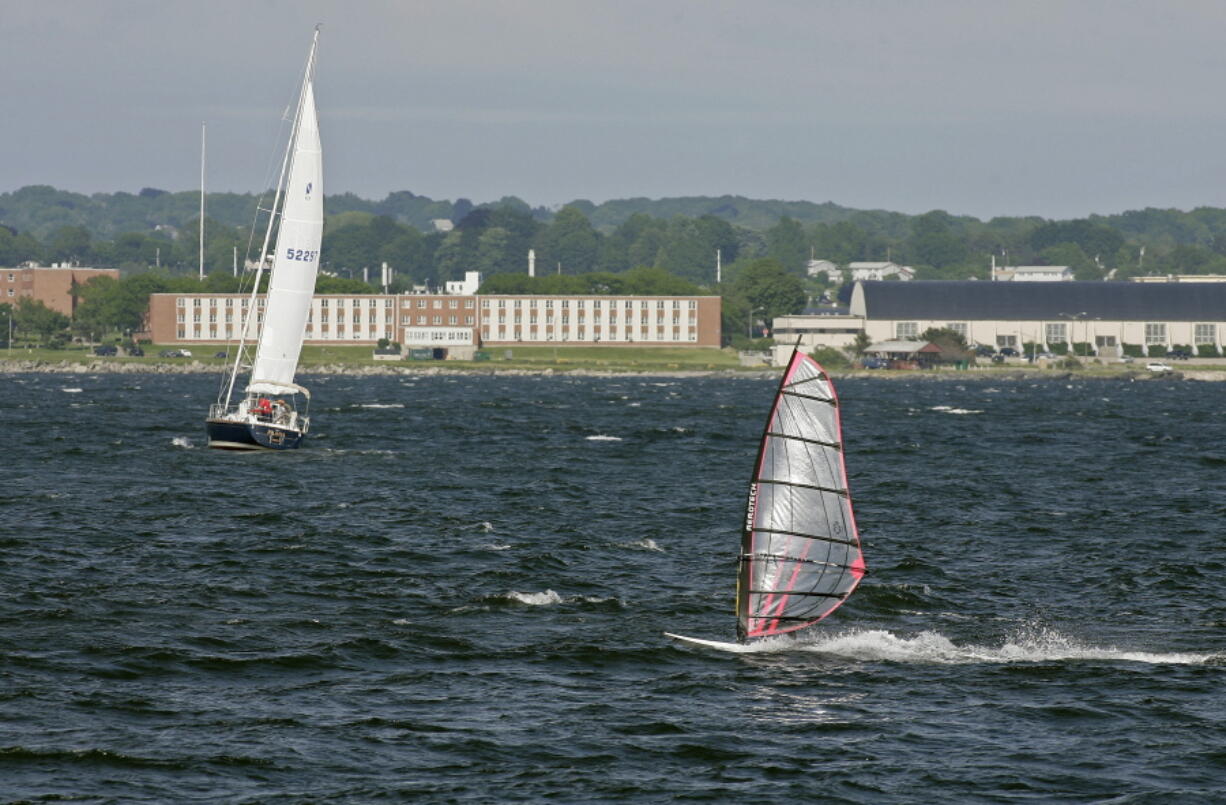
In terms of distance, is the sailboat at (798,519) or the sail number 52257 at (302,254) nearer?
the sailboat at (798,519)

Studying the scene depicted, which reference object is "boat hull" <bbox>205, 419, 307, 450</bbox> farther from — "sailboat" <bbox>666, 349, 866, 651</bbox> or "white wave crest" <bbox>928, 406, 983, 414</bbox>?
"white wave crest" <bbox>928, 406, 983, 414</bbox>

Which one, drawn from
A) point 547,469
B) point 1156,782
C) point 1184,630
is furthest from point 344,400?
point 1156,782

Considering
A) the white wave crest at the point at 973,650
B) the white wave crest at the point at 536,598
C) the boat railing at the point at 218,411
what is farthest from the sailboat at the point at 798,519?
the boat railing at the point at 218,411

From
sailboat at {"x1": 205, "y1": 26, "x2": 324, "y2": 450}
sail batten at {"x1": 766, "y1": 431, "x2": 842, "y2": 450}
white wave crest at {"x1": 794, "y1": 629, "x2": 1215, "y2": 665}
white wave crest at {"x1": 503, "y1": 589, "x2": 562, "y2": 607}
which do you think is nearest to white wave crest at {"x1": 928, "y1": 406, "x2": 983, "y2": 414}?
sailboat at {"x1": 205, "y1": 26, "x2": 324, "y2": 450}

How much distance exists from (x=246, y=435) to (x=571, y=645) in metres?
43.4

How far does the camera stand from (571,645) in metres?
32.3

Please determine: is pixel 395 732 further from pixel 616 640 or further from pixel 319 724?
pixel 616 640

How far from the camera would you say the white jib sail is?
7369 centimetres

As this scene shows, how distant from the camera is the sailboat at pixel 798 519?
29281 millimetres

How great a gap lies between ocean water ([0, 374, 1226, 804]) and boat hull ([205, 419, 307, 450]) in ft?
11.8

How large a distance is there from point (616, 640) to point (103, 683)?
9.91m

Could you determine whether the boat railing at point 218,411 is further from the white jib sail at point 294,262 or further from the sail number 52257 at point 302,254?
the sail number 52257 at point 302,254

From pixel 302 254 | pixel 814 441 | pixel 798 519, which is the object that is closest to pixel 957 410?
pixel 302 254

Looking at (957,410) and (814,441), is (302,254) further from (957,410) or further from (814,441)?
(957,410)
